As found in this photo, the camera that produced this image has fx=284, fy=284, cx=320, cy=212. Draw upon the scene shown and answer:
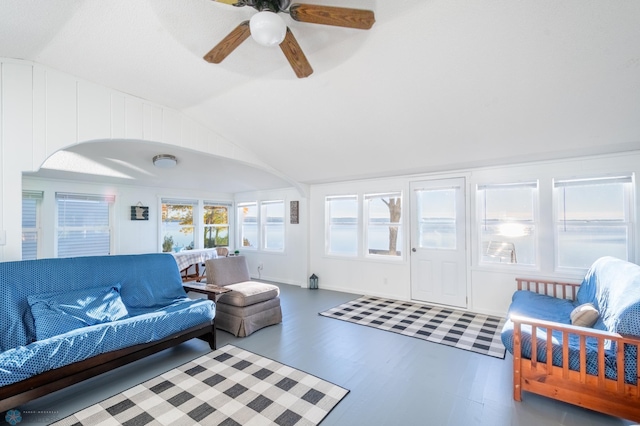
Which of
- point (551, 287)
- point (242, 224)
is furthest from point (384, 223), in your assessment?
point (242, 224)

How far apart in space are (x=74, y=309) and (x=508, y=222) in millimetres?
4920

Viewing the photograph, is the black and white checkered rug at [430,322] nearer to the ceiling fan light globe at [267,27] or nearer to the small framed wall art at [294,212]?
the small framed wall art at [294,212]

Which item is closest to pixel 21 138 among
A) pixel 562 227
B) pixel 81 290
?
pixel 81 290

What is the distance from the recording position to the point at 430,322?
3.71m

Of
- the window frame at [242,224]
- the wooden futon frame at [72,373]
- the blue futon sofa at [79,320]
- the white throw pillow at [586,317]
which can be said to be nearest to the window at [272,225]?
the window frame at [242,224]

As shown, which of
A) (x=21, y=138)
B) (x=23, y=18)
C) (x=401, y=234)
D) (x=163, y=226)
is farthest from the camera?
(x=163, y=226)

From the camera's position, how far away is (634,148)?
3092 mm

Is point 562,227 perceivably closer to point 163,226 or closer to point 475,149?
point 475,149

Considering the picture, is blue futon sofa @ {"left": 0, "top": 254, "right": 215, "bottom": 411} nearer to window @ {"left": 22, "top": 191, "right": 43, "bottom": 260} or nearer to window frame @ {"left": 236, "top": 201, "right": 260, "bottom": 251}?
window @ {"left": 22, "top": 191, "right": 43, "bottom": 260}

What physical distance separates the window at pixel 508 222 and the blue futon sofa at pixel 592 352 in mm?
1256

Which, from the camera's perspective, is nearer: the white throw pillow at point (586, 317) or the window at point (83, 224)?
the white throw pillow at point (586, 317)

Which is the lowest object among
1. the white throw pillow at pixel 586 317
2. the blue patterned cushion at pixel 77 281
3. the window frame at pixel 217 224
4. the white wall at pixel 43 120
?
the white throw pillow at pixel 586 317

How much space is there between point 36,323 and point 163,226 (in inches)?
176

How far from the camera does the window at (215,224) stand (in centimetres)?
711
